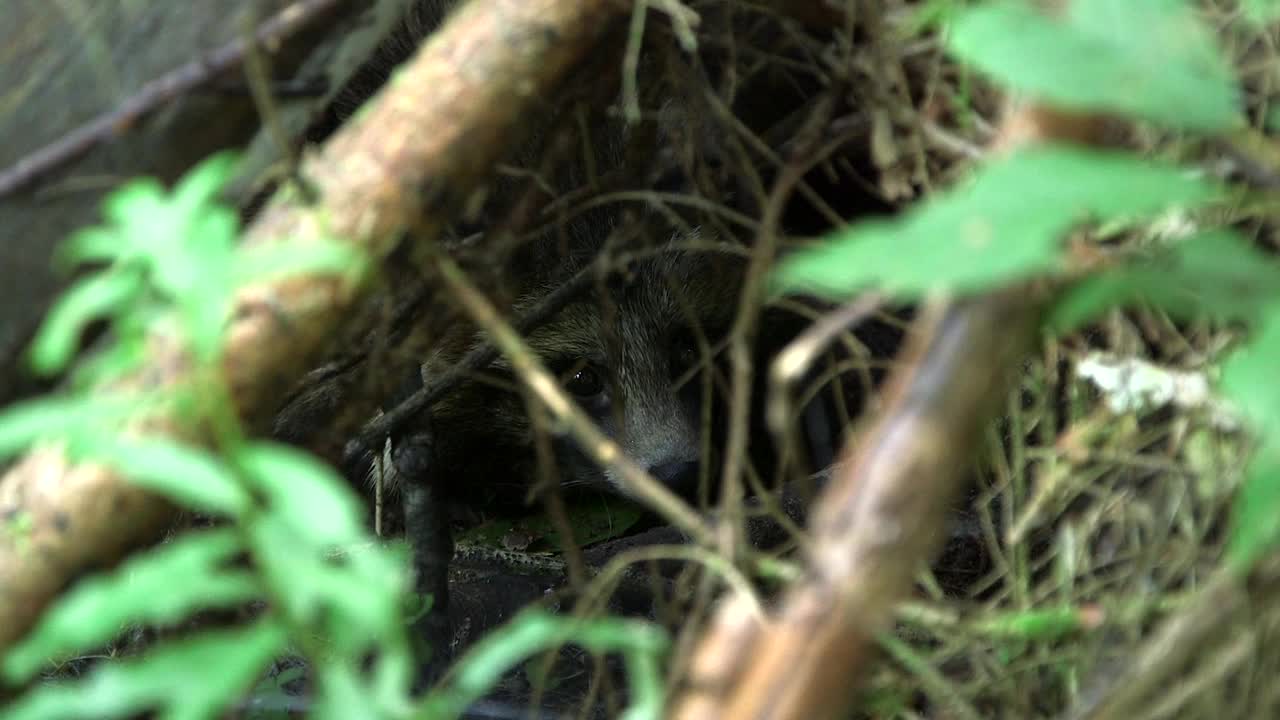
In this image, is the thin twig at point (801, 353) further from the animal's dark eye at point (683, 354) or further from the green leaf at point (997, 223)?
the animal's dark eye at point (683, 354)

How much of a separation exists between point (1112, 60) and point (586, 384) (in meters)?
3.04

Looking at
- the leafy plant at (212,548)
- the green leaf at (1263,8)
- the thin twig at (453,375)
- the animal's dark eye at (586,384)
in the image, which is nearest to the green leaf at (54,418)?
the leafy plant at (212,548)

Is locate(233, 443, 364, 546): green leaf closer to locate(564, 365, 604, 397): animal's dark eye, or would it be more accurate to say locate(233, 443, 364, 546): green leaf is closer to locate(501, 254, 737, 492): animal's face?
locate(501, 254, 737, 492): animal's face

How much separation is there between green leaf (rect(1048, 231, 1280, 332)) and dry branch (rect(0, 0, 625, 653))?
634mm

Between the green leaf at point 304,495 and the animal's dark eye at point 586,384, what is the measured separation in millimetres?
Answer: 2961

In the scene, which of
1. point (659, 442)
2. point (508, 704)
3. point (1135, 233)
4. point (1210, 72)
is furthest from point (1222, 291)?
point (659, 442)

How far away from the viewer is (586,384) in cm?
375

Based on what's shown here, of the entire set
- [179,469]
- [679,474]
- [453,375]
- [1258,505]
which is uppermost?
[179,469]

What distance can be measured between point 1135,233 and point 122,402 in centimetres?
101

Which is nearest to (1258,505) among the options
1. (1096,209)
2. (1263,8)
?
(1096,209)

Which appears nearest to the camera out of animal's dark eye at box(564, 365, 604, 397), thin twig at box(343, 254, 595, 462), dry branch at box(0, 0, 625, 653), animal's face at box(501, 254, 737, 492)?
dry branch at box(0, 0, 625, 653)

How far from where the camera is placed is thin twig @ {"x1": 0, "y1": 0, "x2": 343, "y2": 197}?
1.32 meters

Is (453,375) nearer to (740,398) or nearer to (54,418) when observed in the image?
(740,398)

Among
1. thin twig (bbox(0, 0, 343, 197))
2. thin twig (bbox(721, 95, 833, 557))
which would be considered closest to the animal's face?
thin twig (bbox(0, 0, 343, 197))
